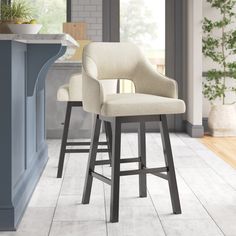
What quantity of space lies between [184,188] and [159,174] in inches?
24.4

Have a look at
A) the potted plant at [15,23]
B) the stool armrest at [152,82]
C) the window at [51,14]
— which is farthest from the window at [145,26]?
the potted plant at [15,23]

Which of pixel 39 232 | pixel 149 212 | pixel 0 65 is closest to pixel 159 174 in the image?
pixel 149 212

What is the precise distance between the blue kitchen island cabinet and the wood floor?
1.96m

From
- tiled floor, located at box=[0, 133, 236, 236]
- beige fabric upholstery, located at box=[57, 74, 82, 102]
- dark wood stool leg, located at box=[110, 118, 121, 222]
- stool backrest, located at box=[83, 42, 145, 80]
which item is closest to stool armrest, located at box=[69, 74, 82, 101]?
beige fabric upholstery, located at box=[57, 74, 82, 102]

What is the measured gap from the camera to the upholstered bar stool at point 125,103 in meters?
2.93

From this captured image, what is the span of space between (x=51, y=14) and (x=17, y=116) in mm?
4123

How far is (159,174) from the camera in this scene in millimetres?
3217

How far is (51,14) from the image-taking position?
700cm

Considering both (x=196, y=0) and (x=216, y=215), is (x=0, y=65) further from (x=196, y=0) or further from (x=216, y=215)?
(x=196, y=0)

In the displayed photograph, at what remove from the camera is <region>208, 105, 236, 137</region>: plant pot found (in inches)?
259

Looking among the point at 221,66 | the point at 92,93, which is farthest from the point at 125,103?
the point at 221,66

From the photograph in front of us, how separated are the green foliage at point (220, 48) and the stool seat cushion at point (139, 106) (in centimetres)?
372

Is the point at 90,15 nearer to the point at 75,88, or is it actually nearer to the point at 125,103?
the point at 75,88

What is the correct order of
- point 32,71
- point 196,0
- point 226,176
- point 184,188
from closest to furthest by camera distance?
1. point 32,71
2. point 184,188
3. point 226,176
4. point 196,0
